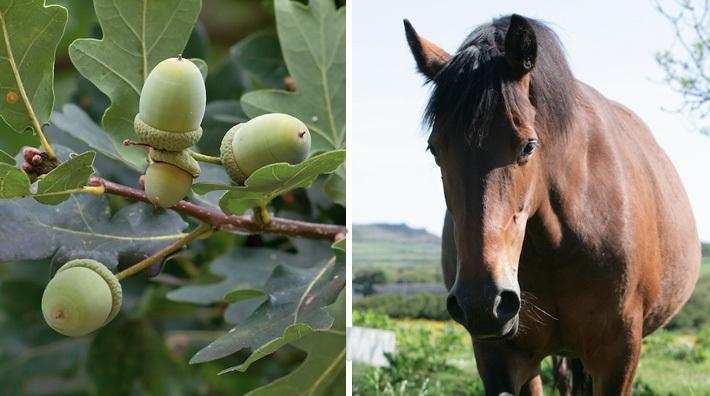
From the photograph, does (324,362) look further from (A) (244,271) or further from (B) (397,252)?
(B) (397,252)

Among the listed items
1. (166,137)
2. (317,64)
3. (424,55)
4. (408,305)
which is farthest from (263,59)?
(166,137)

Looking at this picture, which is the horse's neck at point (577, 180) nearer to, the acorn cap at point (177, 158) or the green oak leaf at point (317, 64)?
the green oak leaf at point (317, 64)

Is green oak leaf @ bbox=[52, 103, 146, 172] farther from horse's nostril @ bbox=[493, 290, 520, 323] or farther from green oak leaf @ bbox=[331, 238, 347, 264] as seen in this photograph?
horse's nostril @ bbox=[493, 290, 520, 323]

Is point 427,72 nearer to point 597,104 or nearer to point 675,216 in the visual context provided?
point 597,104

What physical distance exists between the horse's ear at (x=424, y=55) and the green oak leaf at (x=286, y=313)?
0.26 metres

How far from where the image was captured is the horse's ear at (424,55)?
1.19m

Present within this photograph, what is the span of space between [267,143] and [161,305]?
28.7 inches

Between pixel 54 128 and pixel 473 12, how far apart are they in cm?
57

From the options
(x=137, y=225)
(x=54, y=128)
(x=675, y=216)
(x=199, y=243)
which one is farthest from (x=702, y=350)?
(x=54, y=128)

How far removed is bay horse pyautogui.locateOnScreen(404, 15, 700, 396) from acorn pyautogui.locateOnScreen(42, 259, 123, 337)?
1.18 ft

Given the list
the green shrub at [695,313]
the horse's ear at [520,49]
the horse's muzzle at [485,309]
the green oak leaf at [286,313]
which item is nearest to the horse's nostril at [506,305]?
the horse's muzzle at [485,309]

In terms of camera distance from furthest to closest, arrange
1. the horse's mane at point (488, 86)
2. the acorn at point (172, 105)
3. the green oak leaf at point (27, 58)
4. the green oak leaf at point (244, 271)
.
A: the green oak leaf at point (244, 271)
the horse's mane at point (488, 86)
the green oak leaf at point (27, 58)
the acorn at point (172, 105)

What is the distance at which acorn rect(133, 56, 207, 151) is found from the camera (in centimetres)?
77

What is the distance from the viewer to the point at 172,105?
77cm
